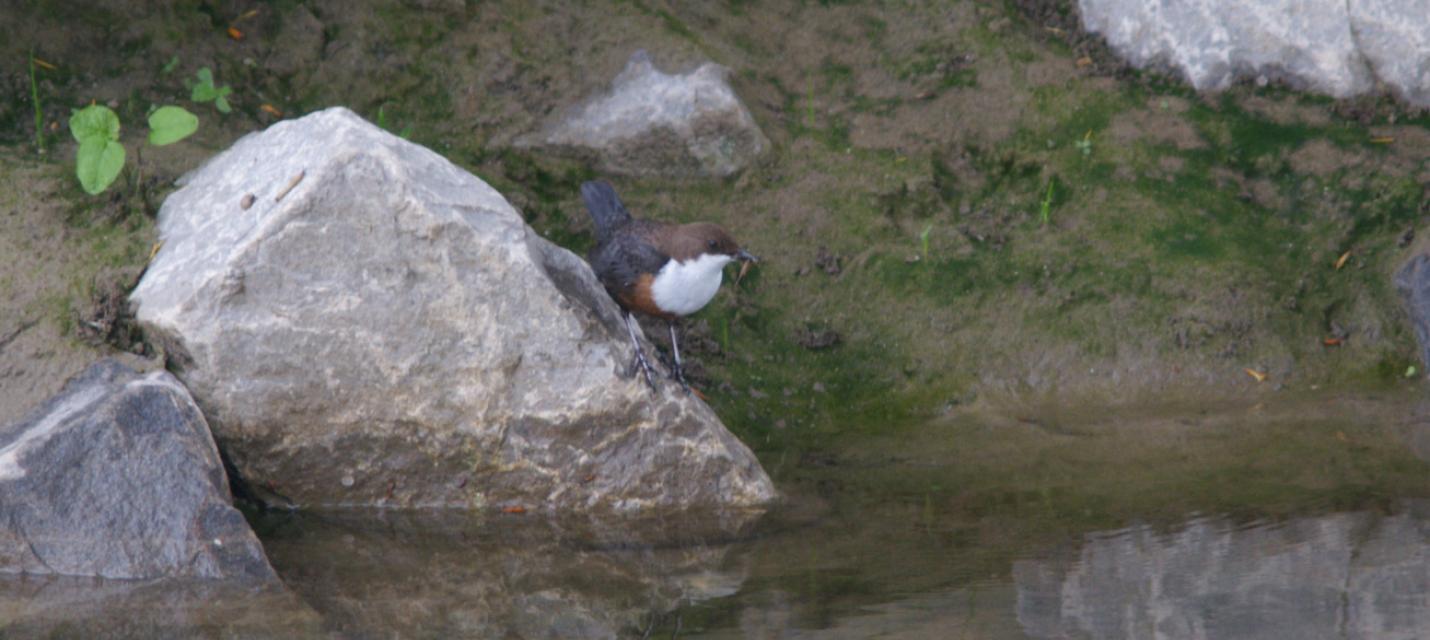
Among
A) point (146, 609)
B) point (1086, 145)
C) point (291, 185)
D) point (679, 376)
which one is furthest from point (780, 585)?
point (1086, 145)

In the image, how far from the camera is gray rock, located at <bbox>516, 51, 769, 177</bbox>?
6.66 meters

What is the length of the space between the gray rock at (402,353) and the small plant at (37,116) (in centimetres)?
118

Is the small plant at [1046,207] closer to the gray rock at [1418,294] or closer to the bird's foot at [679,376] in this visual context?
the gray rock at [1418,294]

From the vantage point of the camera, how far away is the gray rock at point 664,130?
6.66m

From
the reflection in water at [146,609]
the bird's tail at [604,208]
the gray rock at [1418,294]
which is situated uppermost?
the gray rock at [1418,294]

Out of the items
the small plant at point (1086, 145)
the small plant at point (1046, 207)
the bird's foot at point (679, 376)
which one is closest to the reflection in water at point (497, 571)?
the bird's foot at point (679, 376)

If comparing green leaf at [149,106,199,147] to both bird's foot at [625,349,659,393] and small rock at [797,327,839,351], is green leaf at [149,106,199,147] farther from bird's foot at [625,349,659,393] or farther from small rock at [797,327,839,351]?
small rock at [797,327,839,351]

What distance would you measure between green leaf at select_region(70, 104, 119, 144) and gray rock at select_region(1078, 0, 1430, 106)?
492 cm

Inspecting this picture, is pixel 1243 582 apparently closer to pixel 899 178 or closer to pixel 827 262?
pixel 827 262

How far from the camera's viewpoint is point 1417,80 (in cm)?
680

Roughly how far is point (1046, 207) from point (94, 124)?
13.7 feet

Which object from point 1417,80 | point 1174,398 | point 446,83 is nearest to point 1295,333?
point 1174,398

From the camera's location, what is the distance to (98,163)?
533cm

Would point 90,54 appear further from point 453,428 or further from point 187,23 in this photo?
point 453,428
